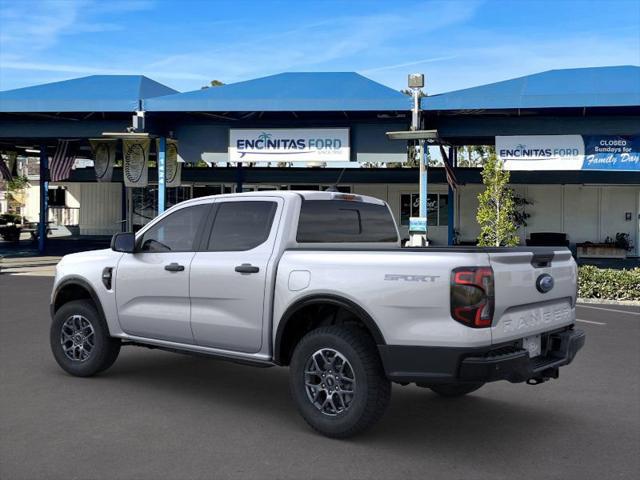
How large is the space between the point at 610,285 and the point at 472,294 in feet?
37.2

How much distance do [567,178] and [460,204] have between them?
4813 millimetres

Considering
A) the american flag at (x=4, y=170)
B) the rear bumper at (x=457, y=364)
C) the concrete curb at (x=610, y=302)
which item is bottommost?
the concrete curb at (x=610, y=302)

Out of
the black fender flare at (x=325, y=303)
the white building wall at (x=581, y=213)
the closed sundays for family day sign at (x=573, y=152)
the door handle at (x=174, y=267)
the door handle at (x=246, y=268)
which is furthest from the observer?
the white building wall at (x=581, y=213)

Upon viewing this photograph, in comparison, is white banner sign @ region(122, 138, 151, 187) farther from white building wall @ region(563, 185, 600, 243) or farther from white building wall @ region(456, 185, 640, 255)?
white building wall @ region(563, 185, 600, 243)

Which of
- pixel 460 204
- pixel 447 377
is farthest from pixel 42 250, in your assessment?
pixel 447 377

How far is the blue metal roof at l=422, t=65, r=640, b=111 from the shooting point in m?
18.4

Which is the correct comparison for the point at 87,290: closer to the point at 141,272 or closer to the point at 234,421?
the point at 141,272

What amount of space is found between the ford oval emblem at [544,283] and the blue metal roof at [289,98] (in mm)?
14932

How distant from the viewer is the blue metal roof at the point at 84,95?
20.8 meters

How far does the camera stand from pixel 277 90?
810 inches

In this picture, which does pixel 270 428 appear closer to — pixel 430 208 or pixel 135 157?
pixel 135 157

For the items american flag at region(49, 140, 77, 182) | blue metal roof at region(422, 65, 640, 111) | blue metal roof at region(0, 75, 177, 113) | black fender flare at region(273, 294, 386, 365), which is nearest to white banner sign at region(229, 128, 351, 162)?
blue metal roof at region(422, 65, 640, 111)

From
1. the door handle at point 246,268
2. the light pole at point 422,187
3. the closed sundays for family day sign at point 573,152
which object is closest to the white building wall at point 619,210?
the closed sundays for family day sign at point 573,152

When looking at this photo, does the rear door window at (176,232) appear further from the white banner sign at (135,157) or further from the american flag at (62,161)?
the american flag at (62,161)
